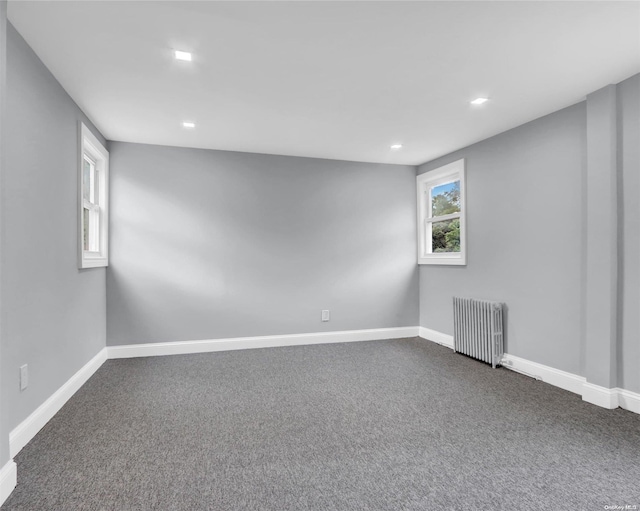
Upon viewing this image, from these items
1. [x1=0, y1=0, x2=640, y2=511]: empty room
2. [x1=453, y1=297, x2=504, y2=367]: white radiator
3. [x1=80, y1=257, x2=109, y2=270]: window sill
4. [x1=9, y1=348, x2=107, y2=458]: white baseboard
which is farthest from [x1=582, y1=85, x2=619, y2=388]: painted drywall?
[x1=80, y1=257, x2=109, y2=270]: window sill

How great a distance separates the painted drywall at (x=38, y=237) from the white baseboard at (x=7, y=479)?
268 mm

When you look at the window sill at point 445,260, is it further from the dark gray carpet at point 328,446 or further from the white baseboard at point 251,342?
the dark gray carpet at point 328,446

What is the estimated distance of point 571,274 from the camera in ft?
10.2

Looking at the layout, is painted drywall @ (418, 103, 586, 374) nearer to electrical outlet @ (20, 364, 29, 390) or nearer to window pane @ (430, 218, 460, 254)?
window pane @ (430, 218, 460, 254)

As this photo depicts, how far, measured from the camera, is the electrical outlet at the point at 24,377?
2125 mm

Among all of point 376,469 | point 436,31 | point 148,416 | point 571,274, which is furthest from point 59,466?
point 571,274

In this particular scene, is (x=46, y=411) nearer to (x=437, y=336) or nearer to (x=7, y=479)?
(x=7, y=479)

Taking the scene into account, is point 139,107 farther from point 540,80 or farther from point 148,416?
point 540,80

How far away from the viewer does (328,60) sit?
95.0 inches

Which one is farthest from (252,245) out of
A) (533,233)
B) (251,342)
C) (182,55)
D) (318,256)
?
(533,233)

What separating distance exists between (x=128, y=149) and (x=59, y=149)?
59.8 inches

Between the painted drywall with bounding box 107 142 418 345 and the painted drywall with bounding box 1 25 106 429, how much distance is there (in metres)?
1.00

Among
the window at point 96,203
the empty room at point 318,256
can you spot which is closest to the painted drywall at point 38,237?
the empty room at point 318,256

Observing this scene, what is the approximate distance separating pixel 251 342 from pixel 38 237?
105 inches
